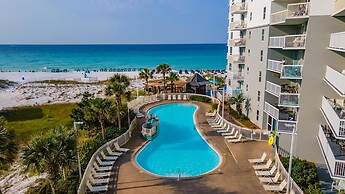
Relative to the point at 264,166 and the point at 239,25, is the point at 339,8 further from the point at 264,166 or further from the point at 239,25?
the point at 239,25

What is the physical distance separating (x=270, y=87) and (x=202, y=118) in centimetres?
1029

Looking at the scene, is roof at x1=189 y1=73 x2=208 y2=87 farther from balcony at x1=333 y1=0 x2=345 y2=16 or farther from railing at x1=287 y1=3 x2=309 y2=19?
balcony at x1=333 y1=0 x2=345 y2=16

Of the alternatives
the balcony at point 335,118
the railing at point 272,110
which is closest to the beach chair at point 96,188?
the balcony at point 335,118

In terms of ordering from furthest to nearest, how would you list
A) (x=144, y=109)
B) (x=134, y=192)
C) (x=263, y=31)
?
(x=144, y=109), (x=263, y=31), (x=134, y=192)

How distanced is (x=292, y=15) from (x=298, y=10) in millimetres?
557

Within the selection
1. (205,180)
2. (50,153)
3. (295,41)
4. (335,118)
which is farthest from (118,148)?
(295,41)

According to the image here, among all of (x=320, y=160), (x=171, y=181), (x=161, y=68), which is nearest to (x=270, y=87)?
(x=320, y=160)

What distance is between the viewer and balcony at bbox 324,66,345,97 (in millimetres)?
13976

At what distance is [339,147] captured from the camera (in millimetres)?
15578

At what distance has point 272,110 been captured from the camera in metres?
22.8

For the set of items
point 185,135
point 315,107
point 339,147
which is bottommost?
point 185,135

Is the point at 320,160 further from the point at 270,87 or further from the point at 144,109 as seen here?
the point at 144,109

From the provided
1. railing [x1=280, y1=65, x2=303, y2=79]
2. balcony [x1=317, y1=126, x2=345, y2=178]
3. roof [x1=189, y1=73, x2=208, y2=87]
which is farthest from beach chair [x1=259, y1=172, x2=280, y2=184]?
roof [x1=189, y1=73, x2=208, y2=87]

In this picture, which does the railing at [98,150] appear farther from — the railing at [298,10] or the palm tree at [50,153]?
the railing at [298,10]
